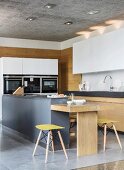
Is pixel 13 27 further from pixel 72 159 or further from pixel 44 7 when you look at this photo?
pixel 72 159

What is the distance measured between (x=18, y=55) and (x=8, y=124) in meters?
2.67

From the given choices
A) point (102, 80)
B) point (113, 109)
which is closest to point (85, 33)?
point (102, 80)

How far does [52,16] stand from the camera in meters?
6.09

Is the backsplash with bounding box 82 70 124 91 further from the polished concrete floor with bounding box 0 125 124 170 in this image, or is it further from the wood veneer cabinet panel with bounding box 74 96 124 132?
the polished concrete floor with bounding box 0 125 124 170

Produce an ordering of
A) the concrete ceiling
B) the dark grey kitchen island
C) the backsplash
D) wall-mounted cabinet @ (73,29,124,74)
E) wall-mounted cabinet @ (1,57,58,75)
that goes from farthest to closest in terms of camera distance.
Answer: wall-mounted cabinet @ (1,57,58,75) < the backsplash < wall-mounted cabinet @ (73,29,124,74) < the concrete ceiling < the dark grey kitchen island

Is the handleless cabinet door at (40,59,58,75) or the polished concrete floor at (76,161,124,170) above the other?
the handleless cabinet door at (40,59,58,75)

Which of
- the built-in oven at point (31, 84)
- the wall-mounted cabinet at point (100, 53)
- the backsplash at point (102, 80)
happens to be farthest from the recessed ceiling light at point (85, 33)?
the built-in oven at point (31, 84)

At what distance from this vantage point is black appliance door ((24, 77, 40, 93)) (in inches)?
337

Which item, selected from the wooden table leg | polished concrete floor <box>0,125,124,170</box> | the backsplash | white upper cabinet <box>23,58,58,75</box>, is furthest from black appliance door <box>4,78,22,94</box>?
the wooden table leg

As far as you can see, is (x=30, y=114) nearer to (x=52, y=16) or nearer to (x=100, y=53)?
(x=52, y=16)

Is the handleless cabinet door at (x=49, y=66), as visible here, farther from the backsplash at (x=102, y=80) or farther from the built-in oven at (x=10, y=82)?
the backsplash at (x=102, y=80)

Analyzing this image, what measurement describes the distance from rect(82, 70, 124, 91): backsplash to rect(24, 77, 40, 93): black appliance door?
1.43 m

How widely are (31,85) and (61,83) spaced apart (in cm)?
145

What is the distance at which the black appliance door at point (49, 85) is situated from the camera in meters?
8.81
